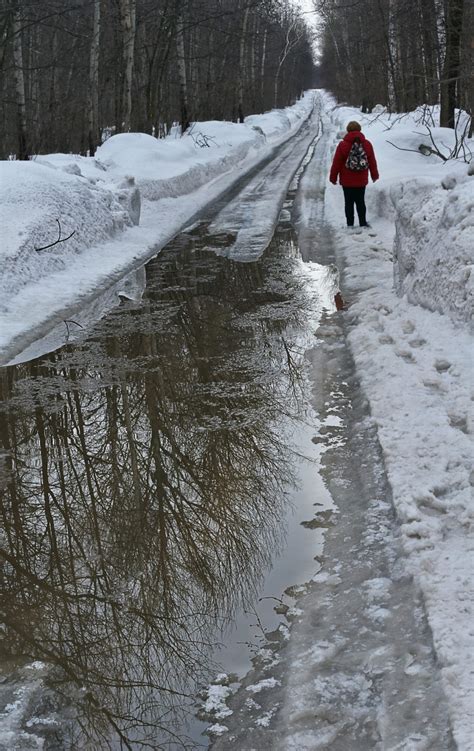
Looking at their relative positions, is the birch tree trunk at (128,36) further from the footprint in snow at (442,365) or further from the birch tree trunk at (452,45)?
the footprint in snow at (442,365)

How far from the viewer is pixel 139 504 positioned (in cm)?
446

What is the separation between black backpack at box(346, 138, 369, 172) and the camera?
41.1 feet

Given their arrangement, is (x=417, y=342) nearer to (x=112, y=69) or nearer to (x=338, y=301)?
(x=338, y=301)

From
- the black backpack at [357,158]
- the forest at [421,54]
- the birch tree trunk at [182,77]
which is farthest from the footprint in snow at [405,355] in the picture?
the birch tree trunk at [182,77]

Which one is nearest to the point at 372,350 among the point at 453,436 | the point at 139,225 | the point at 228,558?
the point at 453,436

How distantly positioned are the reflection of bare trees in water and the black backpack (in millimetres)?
5518

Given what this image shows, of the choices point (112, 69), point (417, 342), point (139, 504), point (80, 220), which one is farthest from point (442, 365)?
point (112, 69)

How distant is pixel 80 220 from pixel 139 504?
850 cm

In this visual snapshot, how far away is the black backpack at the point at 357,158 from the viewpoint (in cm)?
1253

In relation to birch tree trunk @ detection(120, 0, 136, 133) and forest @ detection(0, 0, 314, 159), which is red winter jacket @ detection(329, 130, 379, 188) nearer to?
forest @ detection(0, 0, 314, 159)

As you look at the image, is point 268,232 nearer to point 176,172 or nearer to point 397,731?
point 176,172

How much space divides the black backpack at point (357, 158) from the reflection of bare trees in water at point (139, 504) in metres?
5.52

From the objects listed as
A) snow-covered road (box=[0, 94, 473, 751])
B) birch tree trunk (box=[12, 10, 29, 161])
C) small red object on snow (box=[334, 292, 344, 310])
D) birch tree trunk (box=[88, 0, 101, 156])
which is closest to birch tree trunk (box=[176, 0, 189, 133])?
birch tree trunk (box=[88, 0, 101, 156])

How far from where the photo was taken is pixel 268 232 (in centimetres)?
1343
